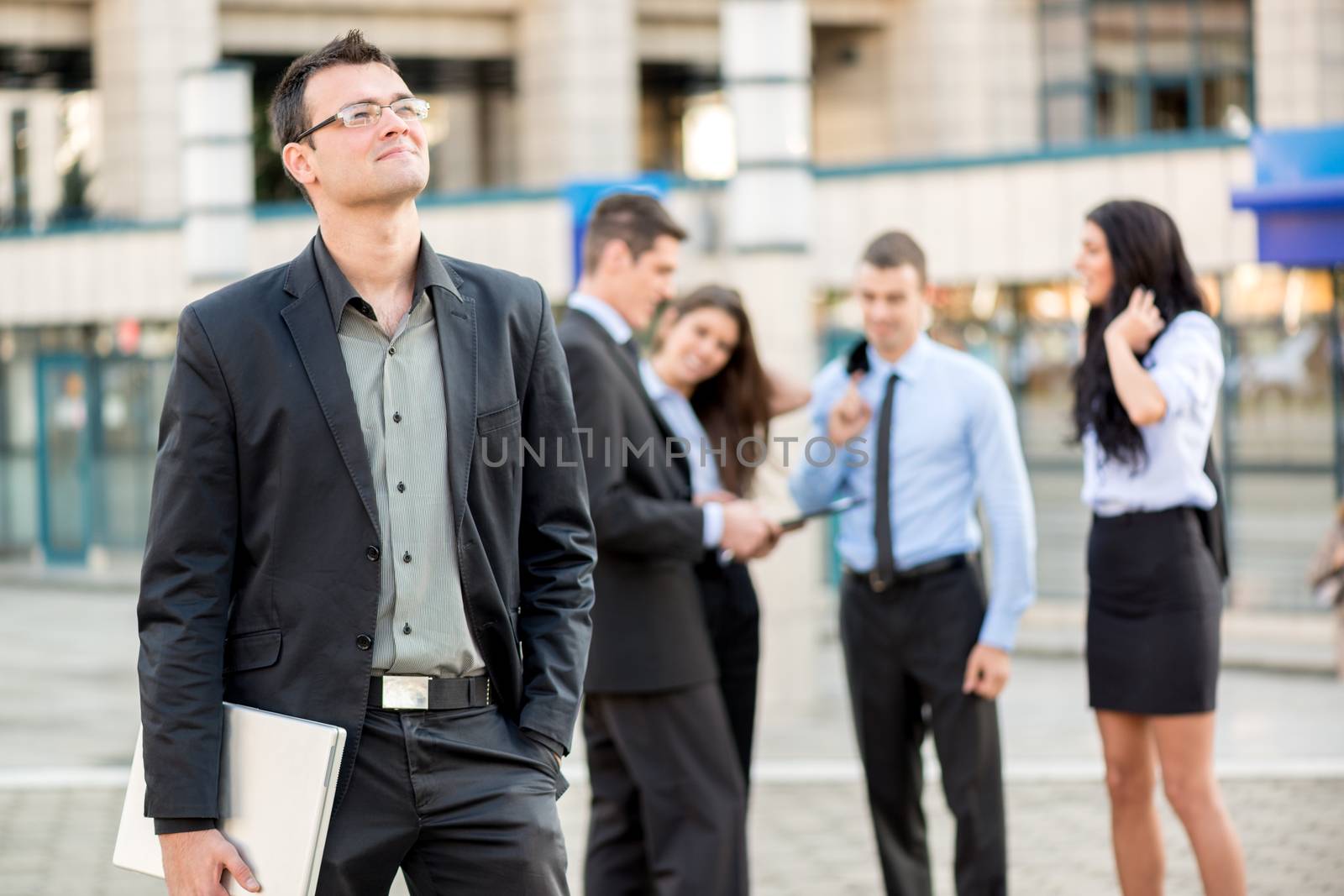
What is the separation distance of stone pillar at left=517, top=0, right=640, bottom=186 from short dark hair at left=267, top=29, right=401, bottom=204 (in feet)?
78.5

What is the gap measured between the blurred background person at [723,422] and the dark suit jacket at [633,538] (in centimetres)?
29

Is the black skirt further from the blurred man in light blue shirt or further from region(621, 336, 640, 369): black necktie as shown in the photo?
region(621, 336, 640, 369): black necktie

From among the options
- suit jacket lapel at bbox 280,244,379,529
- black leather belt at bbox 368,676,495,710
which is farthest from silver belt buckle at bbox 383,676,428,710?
suit jacket lapel at bbox 280,244,379,529

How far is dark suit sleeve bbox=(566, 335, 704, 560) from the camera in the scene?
4.96 m

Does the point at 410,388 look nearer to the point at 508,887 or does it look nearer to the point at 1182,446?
the point at 508,887

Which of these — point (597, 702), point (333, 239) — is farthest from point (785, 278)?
point (333, 239)

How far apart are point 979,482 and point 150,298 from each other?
17.2 metres

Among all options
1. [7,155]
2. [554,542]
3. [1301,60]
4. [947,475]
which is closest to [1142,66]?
[1301,60]

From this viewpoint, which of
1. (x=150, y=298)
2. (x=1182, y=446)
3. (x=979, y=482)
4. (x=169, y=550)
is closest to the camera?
(x=169, y=550)

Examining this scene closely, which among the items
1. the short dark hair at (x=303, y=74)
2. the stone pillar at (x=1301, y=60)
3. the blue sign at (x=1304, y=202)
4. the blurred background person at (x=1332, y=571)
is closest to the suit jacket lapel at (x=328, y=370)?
the short dark hair at (x=303, y=74)

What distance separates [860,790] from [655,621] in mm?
3235

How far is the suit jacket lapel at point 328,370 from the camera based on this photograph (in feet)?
9.75

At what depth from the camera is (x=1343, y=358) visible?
43.9 feet

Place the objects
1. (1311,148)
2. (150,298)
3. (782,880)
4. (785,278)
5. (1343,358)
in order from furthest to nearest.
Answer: (150,298) < (1343,358) < (1311,148) < (785,278) < (782,880)
